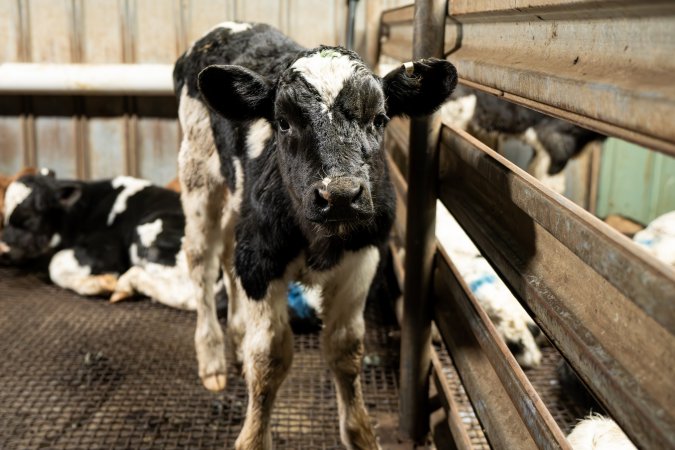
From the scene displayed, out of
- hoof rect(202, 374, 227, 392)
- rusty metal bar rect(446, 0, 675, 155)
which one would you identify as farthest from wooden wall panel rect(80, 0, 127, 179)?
rusty metal bar rect(446, 0, 675, 155)

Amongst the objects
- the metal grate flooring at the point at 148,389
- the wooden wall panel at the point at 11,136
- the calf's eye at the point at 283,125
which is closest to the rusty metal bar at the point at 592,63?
the calf's eye at the point at 283,125

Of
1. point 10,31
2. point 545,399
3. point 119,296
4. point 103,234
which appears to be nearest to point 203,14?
point 10,31

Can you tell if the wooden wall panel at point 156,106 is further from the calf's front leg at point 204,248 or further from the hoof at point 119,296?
the calf's front leg at point 204,248

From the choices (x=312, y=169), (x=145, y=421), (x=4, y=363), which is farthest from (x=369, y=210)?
(x=4, y=363)

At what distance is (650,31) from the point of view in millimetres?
976

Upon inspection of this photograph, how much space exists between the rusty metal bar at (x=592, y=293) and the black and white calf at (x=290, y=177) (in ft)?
1.35

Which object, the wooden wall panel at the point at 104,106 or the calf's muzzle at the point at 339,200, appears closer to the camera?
the calf's muzzle at the point at 339,200

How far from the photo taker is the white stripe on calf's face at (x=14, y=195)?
5.40m

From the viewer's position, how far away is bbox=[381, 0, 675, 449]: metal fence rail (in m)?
0.96

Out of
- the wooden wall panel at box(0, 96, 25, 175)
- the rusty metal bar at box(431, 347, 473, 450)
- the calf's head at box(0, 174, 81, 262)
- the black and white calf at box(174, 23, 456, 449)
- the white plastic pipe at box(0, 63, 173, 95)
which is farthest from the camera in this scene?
the wooden wall panel at box(0, 96, 25, 175)

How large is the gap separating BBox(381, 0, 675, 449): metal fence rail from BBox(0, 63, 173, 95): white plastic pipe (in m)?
3.74

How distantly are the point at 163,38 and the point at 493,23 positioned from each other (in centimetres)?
440

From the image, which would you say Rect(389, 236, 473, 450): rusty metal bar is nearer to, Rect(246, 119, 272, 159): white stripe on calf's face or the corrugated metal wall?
Rect(246, 119, 272, 159): white stripe on calf's face

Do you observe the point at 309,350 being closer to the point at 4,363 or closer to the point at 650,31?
the point at 4,363
